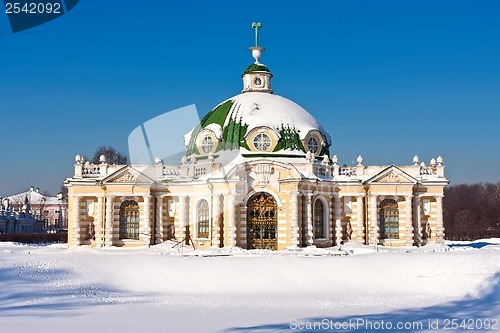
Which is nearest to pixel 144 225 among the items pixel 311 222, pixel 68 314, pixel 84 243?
pixel 84 243

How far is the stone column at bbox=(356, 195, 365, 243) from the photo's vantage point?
1533 inches

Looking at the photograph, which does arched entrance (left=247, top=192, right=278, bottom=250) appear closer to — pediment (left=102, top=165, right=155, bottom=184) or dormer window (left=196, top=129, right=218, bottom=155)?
dormer window (left=196, top=129, right=218, bottom=155)

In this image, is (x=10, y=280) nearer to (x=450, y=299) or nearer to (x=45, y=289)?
(x=45, y=289)

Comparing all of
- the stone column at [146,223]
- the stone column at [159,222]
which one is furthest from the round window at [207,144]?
the stone column at [146,223]

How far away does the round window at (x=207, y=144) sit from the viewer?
39.2 metres

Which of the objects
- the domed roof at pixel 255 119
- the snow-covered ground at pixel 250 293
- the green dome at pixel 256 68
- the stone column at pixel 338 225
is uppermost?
the green dome at pixel 256 68

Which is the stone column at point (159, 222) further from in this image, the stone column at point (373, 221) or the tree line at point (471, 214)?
the tree line at point (471, 214)

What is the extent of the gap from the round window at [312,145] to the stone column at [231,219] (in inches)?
272

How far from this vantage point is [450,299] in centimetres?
2122

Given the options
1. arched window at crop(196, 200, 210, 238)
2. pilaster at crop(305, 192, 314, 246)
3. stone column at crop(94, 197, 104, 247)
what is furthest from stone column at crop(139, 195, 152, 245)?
pilaster at crop(305, 192, 314, 246)

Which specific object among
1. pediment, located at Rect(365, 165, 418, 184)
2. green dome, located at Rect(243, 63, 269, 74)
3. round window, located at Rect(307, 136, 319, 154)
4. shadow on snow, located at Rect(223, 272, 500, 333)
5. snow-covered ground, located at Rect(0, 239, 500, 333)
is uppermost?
green dome, located at Rect(243, 63, 269, 74)

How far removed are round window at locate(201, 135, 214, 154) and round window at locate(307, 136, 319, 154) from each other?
20.1ft

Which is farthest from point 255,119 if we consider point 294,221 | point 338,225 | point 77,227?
point 77,227

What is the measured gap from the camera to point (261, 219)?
119 feet
